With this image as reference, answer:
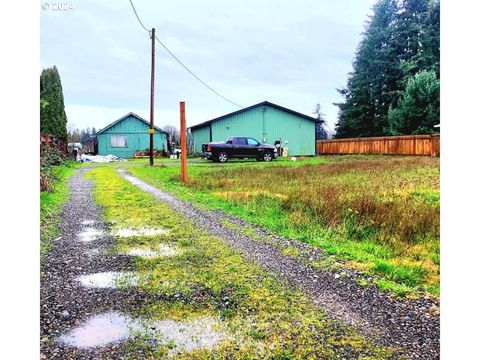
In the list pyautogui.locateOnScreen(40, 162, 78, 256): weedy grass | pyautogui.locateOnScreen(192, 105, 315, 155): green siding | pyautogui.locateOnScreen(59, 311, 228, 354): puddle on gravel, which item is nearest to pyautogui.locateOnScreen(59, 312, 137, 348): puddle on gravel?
pyautogui.locateOnScreen(59, 311, 228, 354): puddle on gravel

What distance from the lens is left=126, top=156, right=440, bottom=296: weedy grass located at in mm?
3045

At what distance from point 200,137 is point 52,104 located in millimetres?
22251

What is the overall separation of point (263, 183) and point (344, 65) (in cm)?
575

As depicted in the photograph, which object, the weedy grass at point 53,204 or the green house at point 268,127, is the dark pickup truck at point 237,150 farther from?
the weedy grass at point 53,204

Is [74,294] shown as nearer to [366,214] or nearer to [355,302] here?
[355,302]

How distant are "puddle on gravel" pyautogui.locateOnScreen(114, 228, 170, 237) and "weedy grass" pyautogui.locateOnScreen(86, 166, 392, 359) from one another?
11 centimetres

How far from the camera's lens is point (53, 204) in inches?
179

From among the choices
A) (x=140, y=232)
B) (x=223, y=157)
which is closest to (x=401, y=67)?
(x=140, y=232)

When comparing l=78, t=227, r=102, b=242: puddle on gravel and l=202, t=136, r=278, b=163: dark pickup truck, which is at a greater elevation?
l=202, t=136, r=278, b=163: dark pickup truck

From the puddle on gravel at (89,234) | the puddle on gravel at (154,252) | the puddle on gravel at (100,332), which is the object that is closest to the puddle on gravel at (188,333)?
the puddle on gravel at (100,332)

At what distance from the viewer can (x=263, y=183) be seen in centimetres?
834

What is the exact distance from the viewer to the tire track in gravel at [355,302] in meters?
1.85

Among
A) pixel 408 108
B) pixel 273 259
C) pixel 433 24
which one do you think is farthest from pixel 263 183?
pixel 433 24

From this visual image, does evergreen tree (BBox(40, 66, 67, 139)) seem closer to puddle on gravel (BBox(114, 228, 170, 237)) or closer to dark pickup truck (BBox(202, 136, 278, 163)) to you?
puddle on gravel (BBox(114, 228, 170, 237))
